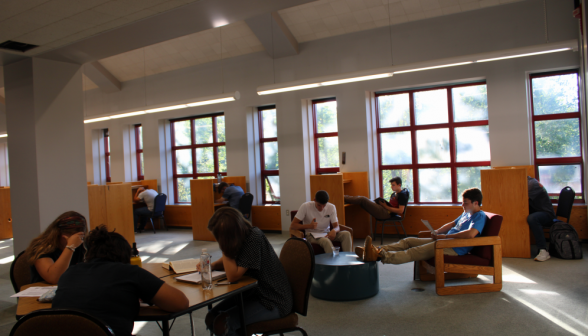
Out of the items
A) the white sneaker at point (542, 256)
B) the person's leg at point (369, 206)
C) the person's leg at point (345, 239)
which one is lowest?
the white sneaker at point (542, 256)

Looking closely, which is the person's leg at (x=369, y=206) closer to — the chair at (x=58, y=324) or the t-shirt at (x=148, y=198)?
the t-shirt at (x=148, y=198)

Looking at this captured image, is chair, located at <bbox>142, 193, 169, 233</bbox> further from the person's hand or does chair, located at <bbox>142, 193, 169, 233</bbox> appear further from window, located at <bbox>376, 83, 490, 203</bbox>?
the person's hand

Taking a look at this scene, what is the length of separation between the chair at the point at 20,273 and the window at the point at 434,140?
6.17 metres

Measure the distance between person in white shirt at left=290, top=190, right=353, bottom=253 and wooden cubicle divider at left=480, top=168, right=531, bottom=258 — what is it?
2.29 m

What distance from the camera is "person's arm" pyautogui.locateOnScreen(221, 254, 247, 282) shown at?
90.0 inches

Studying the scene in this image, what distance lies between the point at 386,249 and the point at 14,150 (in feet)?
14.9

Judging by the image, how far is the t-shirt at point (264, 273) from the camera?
91.9 inches

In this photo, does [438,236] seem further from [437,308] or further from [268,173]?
[268,173]

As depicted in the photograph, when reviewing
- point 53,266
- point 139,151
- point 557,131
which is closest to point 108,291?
point 53,266

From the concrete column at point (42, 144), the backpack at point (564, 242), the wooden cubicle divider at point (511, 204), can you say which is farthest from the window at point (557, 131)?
the concrete column at point (42, 144)

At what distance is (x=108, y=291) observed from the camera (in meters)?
1.78

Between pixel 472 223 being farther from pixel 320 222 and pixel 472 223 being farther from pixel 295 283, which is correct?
pixel 295 283

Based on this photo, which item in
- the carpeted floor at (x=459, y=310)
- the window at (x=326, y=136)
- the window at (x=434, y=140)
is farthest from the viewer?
the window at (x=326, y=136)

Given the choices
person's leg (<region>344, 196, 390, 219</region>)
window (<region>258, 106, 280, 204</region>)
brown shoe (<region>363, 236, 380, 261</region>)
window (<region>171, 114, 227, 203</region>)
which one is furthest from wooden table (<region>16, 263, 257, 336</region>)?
window (<region>171, 114, 227, 203</region>)
